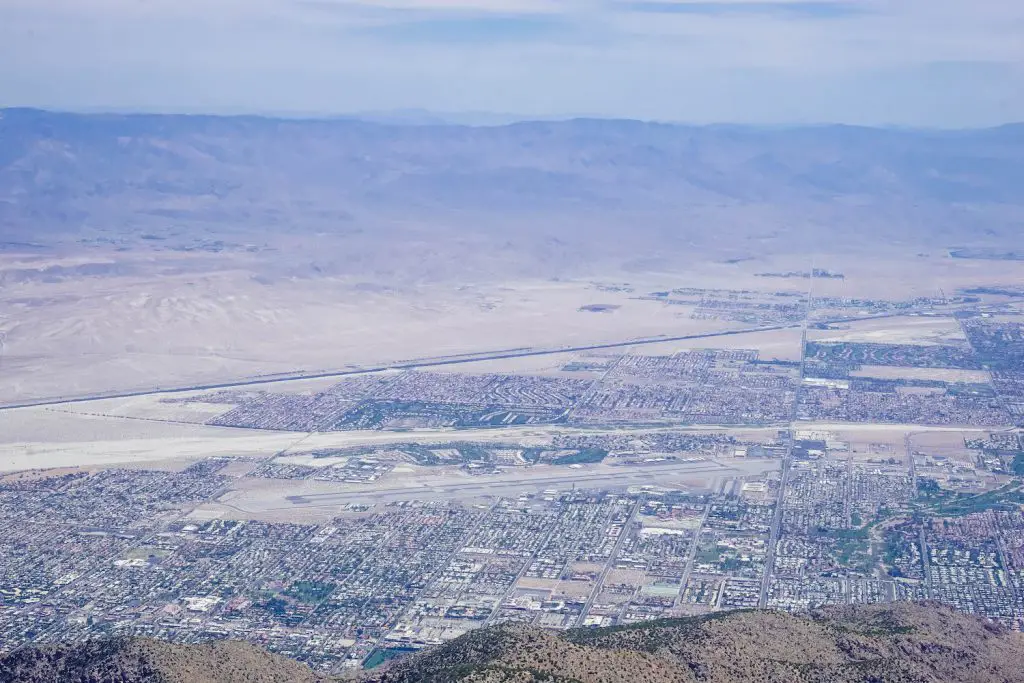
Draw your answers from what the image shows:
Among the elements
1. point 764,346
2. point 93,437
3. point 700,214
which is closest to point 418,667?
point 93,437

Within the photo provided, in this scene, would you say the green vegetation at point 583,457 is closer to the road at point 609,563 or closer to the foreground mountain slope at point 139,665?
the road at point 609,563

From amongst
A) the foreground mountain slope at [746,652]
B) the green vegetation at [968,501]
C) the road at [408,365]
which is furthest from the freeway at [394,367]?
the foreground mountain slope at [746,652]

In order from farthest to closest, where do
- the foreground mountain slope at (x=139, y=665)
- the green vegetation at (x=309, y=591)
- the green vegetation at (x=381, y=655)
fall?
→ the green vegetation at (x=309, y=591), the green vegetation at (x=381, y=655), the foreground mountain slope at (x=139, y=665)

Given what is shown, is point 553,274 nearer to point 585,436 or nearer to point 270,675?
point 585,436

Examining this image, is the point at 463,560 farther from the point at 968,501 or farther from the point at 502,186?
the point at 502,186

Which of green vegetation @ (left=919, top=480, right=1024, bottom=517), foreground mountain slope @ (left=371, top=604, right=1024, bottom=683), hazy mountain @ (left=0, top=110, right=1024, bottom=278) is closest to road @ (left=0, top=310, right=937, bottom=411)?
green vegetation @ (left=919, top=480, right=1024, bottom=517)

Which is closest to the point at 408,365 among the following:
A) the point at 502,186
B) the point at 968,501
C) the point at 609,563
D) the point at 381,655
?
the point at 609,563

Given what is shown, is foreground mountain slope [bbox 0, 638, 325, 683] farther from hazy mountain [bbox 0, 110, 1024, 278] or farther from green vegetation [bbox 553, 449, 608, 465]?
hazy mountain [bbox 0, 110, 1024, 278]
